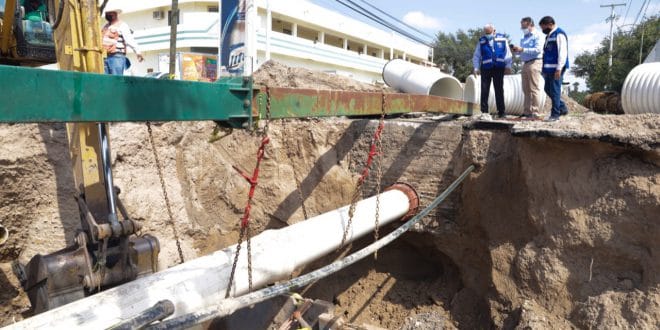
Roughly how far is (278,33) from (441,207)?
20.3 m

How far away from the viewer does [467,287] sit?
5590mm

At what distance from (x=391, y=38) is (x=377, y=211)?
3432cm

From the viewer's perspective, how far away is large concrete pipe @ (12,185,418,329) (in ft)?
8.98

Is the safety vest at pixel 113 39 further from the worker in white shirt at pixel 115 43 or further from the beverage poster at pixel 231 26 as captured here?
the beverage poster at pixel 231 26

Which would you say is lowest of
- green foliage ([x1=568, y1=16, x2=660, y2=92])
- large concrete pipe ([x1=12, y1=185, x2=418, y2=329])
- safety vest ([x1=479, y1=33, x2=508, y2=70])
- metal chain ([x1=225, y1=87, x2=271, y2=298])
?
large concrete pipe ([x1=12, y1=185, x2=418, y2=329])

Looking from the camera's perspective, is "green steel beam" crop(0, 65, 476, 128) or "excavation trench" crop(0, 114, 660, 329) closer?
"green steel beam" crop(0, 65, 476, 128)

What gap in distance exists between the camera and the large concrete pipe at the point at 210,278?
8.98 ft

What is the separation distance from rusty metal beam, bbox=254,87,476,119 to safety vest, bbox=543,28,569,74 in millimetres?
1539

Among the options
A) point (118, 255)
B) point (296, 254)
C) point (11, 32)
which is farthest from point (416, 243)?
point (11, 32)

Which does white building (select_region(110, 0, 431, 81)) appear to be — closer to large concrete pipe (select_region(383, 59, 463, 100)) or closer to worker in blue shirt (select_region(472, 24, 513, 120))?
large concrete pipe (select_region(383, 59, 463, 100))

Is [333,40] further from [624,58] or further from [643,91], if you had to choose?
[643,91]

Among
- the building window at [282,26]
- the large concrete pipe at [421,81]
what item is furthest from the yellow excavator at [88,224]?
the building window at [282,26]

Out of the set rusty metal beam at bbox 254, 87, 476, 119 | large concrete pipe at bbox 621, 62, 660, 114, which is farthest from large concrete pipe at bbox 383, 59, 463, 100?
rusty metal beam at bbox 254, 87, 476, 119

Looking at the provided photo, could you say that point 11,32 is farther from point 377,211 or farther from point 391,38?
point 391,38
